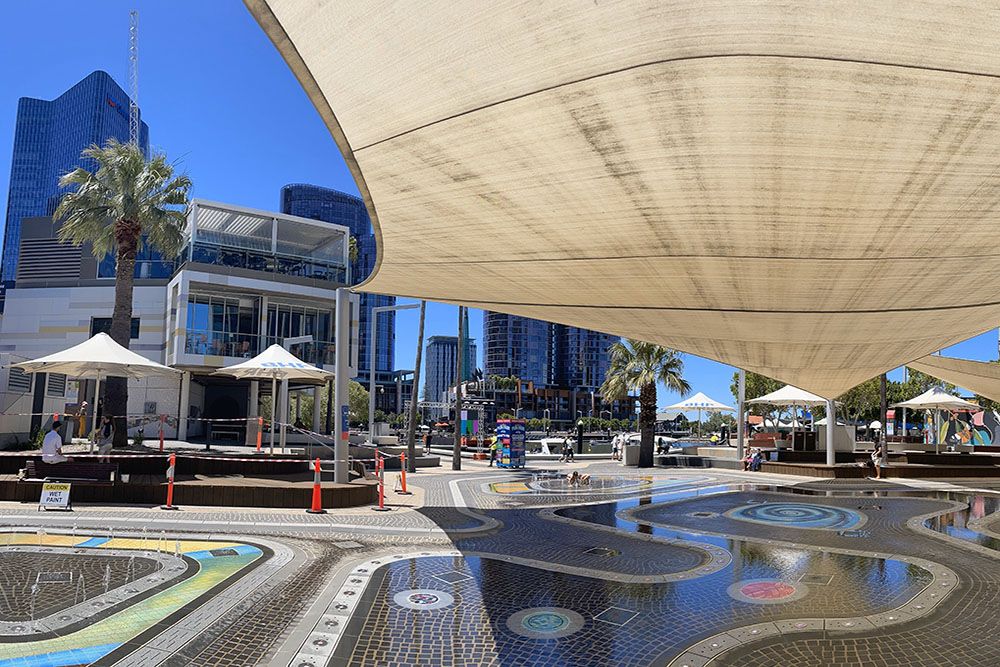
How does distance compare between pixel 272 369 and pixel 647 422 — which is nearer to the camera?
pixel 272 369

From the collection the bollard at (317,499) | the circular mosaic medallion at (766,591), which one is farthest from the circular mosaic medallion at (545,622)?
the bollard at (317,499)

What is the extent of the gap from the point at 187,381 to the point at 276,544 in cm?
2816

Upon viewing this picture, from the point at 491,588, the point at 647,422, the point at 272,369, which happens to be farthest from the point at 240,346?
the point at 491,588

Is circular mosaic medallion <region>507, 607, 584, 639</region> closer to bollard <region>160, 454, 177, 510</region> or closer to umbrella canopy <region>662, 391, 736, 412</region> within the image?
bollard <region>160, 454, 177, 510</region>

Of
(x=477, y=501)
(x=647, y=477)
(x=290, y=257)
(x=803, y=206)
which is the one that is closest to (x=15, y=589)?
(x=803, y=206)

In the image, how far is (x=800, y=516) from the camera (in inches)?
533

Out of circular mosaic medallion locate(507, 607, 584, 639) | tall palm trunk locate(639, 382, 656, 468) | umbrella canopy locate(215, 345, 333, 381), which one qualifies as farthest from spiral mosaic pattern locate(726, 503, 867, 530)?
tall palm trunk locate(639, 382, 656, 468)

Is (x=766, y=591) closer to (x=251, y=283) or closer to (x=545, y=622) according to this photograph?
(x=545, y=622)

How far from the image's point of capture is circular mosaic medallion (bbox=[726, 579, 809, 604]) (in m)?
7.08

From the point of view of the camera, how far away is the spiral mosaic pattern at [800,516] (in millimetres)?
12453

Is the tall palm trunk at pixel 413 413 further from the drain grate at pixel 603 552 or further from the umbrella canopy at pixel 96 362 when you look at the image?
the drain grate at pixel 603 552

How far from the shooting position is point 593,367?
199 m

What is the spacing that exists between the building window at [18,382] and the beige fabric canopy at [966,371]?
30956 millimetres

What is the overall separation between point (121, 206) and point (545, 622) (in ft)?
70.1
